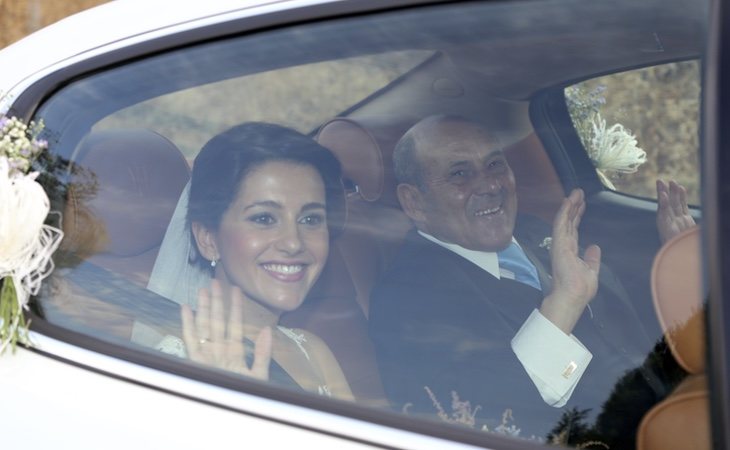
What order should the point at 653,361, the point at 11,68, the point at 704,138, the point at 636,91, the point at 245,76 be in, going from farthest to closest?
the point at 636,91, the point at 11,68, the point at 245,76, the point at 653,361, the point at 704,138

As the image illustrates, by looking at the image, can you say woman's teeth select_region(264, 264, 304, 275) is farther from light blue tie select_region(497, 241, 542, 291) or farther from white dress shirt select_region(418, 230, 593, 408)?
light blue tie select_region(497, 241, 542, 291)

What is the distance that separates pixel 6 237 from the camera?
5.43 feet

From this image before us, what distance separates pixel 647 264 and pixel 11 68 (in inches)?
43.6

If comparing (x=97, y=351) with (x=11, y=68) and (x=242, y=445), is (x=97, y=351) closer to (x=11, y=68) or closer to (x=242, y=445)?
(x=242, y=445)

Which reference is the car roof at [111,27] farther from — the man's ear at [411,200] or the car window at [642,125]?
the car window at [642,125]

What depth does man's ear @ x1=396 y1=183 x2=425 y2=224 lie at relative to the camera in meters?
1.85

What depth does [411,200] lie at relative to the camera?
188cm

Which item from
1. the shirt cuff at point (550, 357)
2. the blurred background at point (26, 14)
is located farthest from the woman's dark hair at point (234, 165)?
the blurred background at point (26, 14)

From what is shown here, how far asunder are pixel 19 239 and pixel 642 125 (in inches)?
44.3

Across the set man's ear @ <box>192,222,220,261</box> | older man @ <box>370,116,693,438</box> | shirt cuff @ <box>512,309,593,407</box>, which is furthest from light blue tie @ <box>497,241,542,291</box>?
man's ear @ <box>192,222,220,261</box>

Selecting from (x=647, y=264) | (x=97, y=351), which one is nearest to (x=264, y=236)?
(x=97, y=351)

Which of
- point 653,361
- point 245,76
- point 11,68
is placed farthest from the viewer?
point 11,68

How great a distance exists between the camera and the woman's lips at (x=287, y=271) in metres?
1.83

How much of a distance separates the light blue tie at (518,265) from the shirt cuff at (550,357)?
5.2 inches
